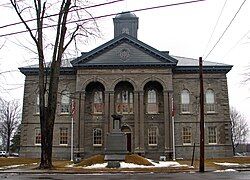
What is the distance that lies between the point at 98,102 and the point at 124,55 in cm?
642

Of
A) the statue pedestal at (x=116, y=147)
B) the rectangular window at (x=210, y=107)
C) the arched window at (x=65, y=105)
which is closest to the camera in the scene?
the statue pedestal at (x=116, y=147)

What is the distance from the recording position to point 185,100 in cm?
4572

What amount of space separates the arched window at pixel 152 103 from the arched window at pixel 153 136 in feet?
6.56

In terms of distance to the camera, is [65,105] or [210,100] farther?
[65,105]

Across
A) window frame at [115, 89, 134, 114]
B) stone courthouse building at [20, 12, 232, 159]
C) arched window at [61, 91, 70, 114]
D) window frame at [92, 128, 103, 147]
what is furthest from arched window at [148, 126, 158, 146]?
arched window at [61, 91, 70, 114]

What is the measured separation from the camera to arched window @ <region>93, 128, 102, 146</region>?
4459 cm

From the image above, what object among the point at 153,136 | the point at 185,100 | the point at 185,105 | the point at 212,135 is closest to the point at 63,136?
the point at 153,136

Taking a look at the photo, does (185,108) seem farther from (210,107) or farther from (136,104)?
(136,104)

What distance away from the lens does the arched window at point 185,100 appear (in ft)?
149

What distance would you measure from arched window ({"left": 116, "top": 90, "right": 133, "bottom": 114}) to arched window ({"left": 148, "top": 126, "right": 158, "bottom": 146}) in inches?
128

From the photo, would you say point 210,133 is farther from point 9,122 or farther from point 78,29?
point 9,122

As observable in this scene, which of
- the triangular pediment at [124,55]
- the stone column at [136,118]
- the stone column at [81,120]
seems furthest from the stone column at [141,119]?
the stone column at [81,120]

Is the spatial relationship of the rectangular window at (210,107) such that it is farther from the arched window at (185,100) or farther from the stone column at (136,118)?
the stone column at (136,118)

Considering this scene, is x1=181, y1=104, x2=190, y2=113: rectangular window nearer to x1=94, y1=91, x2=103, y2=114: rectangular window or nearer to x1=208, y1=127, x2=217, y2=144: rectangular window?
x1=208, y1=127, x2=217, y2=144: rectangular window
